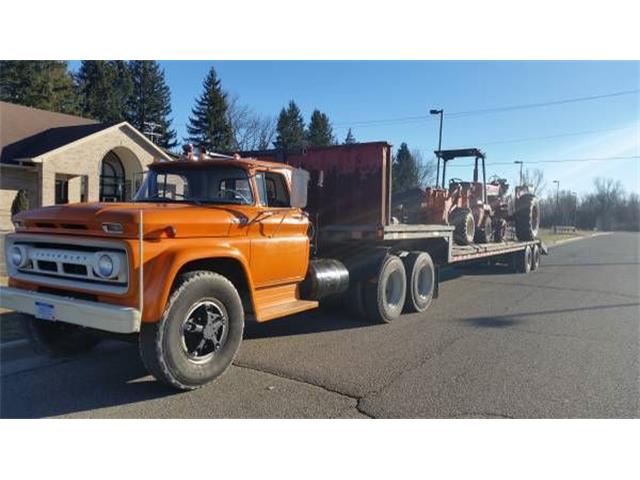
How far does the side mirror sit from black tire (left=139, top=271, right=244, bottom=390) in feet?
5.07

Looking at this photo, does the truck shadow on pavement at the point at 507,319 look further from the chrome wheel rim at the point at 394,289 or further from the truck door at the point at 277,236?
the truck door at the point at 277,236

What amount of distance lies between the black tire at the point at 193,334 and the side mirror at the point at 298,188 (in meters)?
1.54

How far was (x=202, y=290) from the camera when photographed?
4.89m

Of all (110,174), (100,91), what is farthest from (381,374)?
(100,91)

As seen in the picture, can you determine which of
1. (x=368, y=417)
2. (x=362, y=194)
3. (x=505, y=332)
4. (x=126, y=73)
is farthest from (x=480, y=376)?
(x=126, y=73)

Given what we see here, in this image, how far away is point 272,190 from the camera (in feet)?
21.1

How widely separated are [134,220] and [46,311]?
3.90ft

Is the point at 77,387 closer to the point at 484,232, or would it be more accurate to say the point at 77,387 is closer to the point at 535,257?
the point at 484,232

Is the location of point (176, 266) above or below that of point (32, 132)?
below

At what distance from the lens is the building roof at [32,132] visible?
76.1 feet

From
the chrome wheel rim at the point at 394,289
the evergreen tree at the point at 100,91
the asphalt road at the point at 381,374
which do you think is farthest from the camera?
the evergreen tree at the point at 100,91

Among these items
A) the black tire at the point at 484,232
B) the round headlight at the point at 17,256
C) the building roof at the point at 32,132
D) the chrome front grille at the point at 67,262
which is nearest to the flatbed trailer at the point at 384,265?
the chrome front grille at the point at 67,262

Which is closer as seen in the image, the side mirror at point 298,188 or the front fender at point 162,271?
the front fender at point 162,271

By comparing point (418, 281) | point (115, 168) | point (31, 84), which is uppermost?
point (31, 84)
